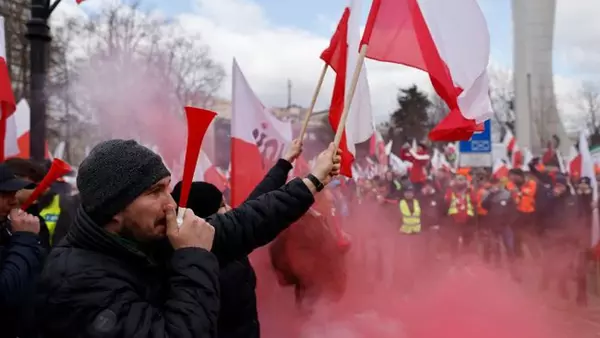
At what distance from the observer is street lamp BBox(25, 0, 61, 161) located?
495 cm

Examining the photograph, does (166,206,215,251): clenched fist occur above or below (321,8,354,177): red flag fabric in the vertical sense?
below

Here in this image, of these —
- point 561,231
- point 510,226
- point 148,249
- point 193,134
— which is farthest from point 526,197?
point 148,249

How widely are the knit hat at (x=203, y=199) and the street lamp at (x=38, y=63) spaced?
8.51ft

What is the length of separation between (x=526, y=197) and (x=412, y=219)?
1.82m

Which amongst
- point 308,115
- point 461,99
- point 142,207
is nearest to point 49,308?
point 142,207

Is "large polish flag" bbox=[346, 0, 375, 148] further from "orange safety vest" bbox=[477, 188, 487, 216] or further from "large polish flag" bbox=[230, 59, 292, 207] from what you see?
"orange safety vest" bbox=[477, 188, 487, 216]

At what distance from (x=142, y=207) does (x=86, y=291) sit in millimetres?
250

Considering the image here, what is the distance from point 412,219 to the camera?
32.8 feet

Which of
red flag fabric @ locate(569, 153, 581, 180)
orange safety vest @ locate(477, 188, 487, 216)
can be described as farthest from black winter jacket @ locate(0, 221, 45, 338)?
red flag fabric @ locate(569, 153, 581, 180)

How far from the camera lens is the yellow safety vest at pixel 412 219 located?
32.7 feet

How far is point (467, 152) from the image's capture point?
419 inches

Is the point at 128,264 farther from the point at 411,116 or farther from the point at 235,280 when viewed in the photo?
the point at 411,116

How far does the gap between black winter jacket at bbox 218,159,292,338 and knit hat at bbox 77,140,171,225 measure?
114 cm

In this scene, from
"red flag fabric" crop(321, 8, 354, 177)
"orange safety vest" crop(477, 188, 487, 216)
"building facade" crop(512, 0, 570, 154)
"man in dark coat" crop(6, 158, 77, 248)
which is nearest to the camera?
"red flag fabric" crop(321, 8, 354, 177)
